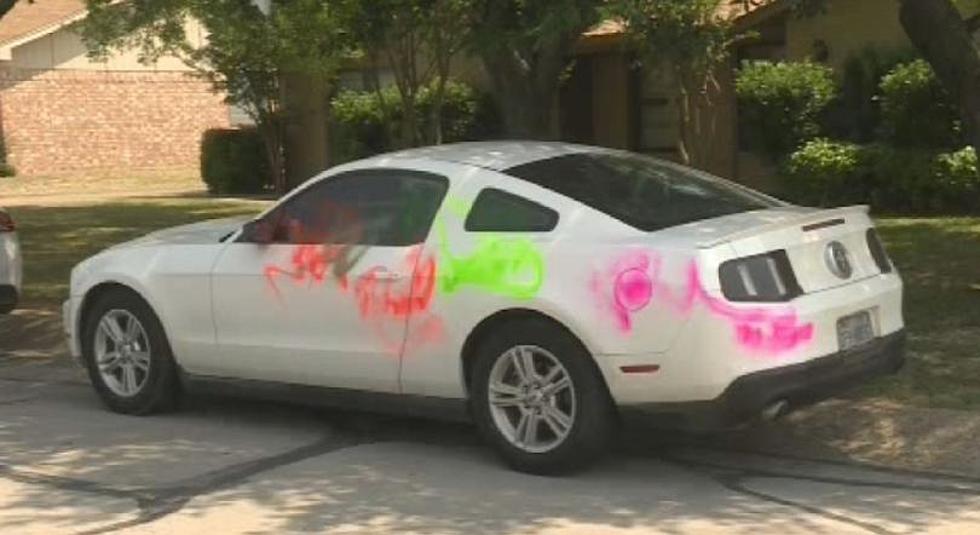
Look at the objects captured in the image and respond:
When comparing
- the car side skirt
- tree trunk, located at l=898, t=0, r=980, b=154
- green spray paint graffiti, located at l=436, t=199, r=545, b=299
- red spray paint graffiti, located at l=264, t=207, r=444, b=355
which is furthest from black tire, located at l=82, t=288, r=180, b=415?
tree trunk, located at l=898, t=0, r=980, b=154

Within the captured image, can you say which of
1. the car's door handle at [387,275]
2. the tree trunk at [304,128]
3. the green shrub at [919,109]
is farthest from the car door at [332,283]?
the tree trunk at [304,128]

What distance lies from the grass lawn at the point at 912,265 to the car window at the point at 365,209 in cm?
260

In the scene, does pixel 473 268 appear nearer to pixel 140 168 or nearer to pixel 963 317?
pixel 963 317

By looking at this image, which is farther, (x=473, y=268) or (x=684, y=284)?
(x=473, y=268)

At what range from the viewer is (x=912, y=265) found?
468 inches

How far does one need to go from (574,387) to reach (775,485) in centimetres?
104

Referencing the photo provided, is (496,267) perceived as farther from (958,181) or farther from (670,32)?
(958,181)

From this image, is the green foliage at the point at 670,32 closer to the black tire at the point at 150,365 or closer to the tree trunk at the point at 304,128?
the black tire at the point at 150,365

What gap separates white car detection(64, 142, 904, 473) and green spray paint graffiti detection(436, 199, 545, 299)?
0.03 feet

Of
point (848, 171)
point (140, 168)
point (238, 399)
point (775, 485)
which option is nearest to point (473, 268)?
point (775, 485)

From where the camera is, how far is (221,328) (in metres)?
7.52

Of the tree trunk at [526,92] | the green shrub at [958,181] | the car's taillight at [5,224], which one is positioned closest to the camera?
the car's taillight at [5,224]

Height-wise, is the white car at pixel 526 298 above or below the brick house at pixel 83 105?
below

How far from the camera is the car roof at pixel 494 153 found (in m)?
6.97
